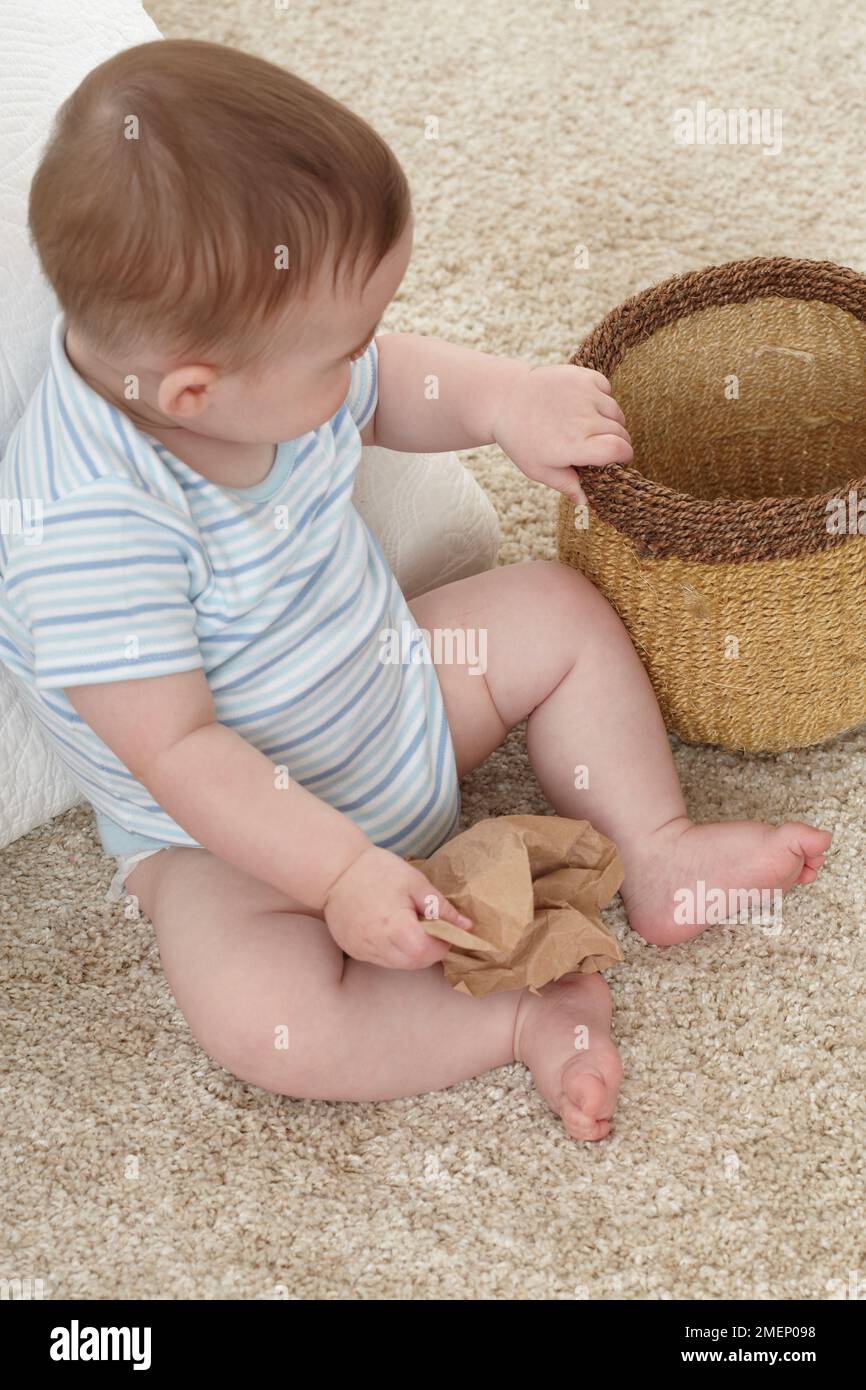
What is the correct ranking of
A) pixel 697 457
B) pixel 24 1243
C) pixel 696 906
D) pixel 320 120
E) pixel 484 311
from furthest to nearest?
pixel 484 311 → pixel 697 457 → pixel 696 906 → pixel 24 1243 → pixel 320 120

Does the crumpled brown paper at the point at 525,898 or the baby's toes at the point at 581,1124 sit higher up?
the crumpled brown paper at the point at 525,898

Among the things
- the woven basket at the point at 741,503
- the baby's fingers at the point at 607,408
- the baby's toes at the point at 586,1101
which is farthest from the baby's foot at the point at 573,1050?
the baby's fingers at the point at 607,408

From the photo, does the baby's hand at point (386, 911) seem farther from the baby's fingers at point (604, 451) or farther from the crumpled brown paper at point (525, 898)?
the baby's fingers at point (604, 451)

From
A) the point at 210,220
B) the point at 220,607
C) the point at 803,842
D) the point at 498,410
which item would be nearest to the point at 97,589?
the point at 220,607

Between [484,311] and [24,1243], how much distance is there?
0.89 m

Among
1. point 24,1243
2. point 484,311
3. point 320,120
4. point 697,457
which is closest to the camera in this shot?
point 320,120

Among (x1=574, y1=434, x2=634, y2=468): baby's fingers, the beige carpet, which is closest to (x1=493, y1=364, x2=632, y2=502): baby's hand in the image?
(x1=574, y1=434, x2=634, y2=468): baby's fingers

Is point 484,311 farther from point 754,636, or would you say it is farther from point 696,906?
point 696,906

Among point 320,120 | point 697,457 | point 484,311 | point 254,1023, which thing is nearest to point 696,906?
point 254,1023

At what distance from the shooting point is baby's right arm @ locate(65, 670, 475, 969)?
737 millimetres

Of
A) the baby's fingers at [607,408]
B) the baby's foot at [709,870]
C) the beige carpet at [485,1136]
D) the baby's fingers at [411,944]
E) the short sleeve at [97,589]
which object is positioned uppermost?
the baby's fingers at [607,408]

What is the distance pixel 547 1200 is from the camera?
0.76 meters

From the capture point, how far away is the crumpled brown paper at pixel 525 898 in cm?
76

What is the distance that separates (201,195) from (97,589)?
199 mm
